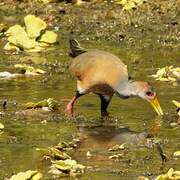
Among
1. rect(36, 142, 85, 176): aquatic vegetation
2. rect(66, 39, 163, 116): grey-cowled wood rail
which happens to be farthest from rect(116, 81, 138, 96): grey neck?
rect(36, 142, 85, 176): aquatic vegetation

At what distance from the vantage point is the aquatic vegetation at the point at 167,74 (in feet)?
52.0

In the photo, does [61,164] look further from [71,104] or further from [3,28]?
[3,28]

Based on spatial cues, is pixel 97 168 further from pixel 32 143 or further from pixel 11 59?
pixel 11 59

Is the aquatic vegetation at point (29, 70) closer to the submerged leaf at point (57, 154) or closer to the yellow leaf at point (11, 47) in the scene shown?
the yellow leaf at point (11, 47)

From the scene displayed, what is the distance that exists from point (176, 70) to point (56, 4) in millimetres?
8693

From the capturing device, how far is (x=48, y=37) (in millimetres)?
19609

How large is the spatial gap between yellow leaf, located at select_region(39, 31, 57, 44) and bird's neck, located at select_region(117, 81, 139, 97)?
6.96 m

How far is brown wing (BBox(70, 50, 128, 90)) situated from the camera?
12.8 metres

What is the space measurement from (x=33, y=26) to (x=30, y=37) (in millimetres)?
234

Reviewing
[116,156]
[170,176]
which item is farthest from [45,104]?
[170,176]

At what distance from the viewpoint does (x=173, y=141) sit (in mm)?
11414

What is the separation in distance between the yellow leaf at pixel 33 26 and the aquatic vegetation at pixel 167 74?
3.74m

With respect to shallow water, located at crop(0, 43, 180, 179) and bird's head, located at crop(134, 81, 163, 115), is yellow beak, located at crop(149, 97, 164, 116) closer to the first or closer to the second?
bird's head, located at crop(134, 81, 163, 115)

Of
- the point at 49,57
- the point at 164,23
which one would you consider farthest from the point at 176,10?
the point at 49,57
